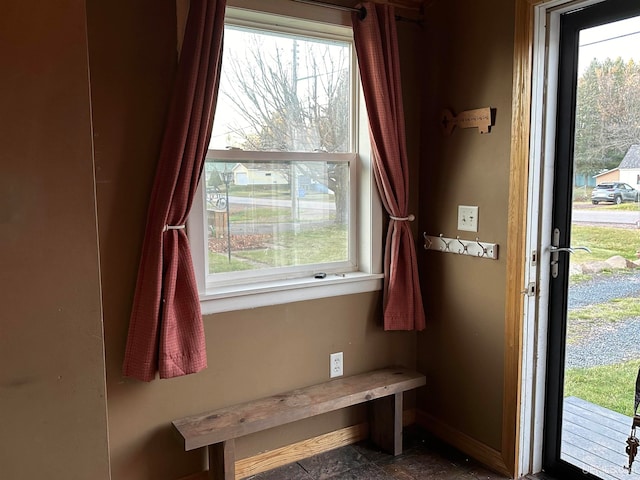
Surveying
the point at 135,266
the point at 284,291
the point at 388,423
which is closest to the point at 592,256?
the point at 388,423

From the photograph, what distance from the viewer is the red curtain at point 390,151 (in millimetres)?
2549

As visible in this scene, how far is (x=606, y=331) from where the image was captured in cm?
222

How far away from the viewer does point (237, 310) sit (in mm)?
2369

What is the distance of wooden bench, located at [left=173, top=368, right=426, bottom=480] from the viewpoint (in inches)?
85.4

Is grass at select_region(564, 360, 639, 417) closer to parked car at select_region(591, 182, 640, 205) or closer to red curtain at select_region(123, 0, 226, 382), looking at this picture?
parked car at select_region(591, 182, 640, 205)

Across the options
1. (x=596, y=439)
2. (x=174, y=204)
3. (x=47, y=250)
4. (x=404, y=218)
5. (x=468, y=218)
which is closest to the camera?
(x=47, y=250)

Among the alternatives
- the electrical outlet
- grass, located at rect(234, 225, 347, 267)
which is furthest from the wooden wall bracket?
the electrical outlet

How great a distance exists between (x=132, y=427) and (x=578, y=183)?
219 cm

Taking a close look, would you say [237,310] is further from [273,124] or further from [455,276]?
[455,276]

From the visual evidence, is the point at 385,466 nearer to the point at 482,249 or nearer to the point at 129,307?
the point at 482,249

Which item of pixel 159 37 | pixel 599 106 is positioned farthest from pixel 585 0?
pixel 159 37

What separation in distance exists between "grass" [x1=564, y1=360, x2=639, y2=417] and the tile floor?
0.48 metres

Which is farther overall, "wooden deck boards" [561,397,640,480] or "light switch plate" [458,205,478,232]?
"light switch plate" [458,205,478,232]

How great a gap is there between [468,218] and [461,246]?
0.15 metres
